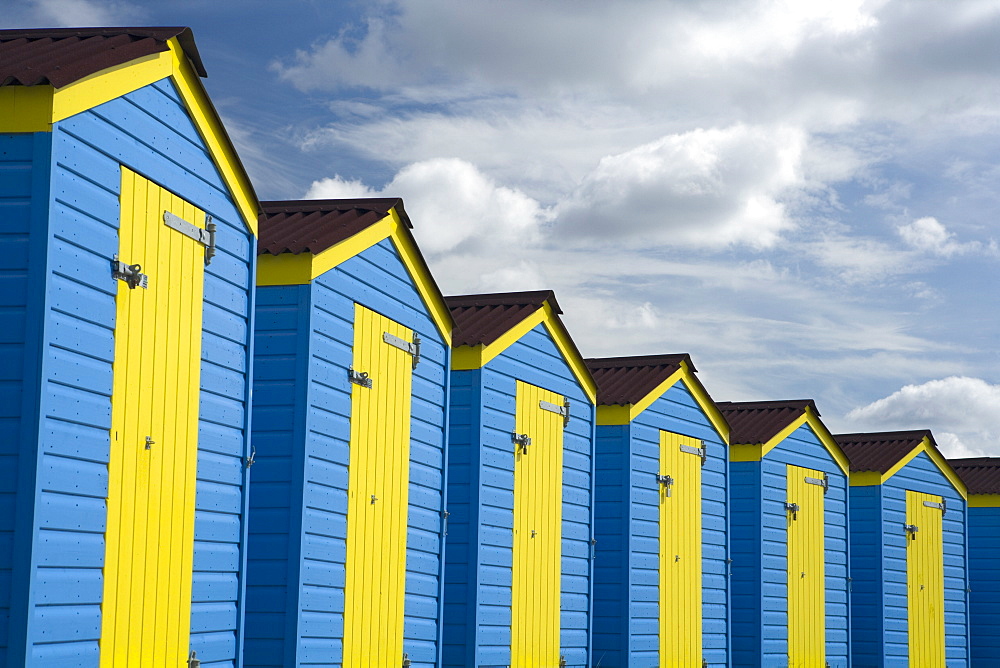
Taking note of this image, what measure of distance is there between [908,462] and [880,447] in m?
0.55

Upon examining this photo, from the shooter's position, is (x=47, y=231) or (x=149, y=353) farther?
(x=149, y=353)

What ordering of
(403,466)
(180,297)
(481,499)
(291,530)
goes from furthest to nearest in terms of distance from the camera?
(481,499) < (403,466) < (291,530) < (180,297)

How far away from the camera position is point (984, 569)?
24.0 m

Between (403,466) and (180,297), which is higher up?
(180,297)

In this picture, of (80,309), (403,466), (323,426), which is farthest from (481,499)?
(80,309)

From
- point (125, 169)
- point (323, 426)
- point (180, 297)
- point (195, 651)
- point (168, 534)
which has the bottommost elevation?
point (195, 651)

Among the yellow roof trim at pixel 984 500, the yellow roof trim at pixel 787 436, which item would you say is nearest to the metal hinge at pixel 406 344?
the yellow roof trim at pixel 787 436

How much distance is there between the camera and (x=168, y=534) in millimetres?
7625

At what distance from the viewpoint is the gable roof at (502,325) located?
12258mm

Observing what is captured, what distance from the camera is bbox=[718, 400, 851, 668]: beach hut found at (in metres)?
17.6

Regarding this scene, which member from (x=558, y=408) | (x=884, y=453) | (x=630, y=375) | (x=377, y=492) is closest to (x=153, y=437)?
(x=377, y=492)

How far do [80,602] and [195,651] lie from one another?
1.50m

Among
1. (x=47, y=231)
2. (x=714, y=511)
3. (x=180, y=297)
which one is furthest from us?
(x=714, y=511)

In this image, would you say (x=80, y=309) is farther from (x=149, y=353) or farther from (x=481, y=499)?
(x=481, y=499)
